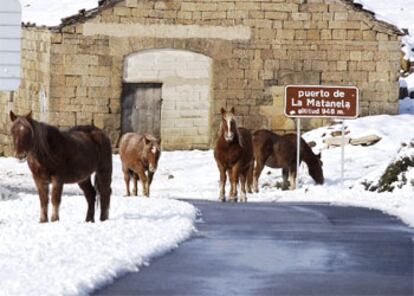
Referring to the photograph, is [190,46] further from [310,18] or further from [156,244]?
[156,244]

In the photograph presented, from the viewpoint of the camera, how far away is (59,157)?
18.5 meters

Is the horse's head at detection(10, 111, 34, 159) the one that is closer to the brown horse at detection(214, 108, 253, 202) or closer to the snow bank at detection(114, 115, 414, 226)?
the snow bank at detection(114, 115, 414, 226)

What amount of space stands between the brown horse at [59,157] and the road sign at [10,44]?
1.47 meters

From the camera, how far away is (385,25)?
41781 mm

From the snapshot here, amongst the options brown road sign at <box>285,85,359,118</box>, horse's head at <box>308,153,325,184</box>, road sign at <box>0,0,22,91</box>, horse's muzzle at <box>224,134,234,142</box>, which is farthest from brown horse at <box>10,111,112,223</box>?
horse's head at <box>308,153,325,184</box>

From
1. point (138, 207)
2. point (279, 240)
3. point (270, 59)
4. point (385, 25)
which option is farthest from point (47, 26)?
point (279, 240)

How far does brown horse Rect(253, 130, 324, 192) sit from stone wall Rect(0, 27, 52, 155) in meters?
9.19

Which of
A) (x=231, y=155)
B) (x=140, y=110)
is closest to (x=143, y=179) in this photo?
(x=231, y=155)

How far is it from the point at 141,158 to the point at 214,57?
1297cm

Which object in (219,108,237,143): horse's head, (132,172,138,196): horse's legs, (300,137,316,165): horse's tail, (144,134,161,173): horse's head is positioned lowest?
(132,172,138,196): horse's legs

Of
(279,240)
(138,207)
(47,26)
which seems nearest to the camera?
(279,240)

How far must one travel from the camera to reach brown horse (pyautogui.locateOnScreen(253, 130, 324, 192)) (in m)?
34.1

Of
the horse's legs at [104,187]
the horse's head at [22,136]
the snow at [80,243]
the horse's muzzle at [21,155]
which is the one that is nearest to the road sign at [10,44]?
the horse's head at [22,136]

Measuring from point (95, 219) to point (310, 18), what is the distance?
23075 millimetres
